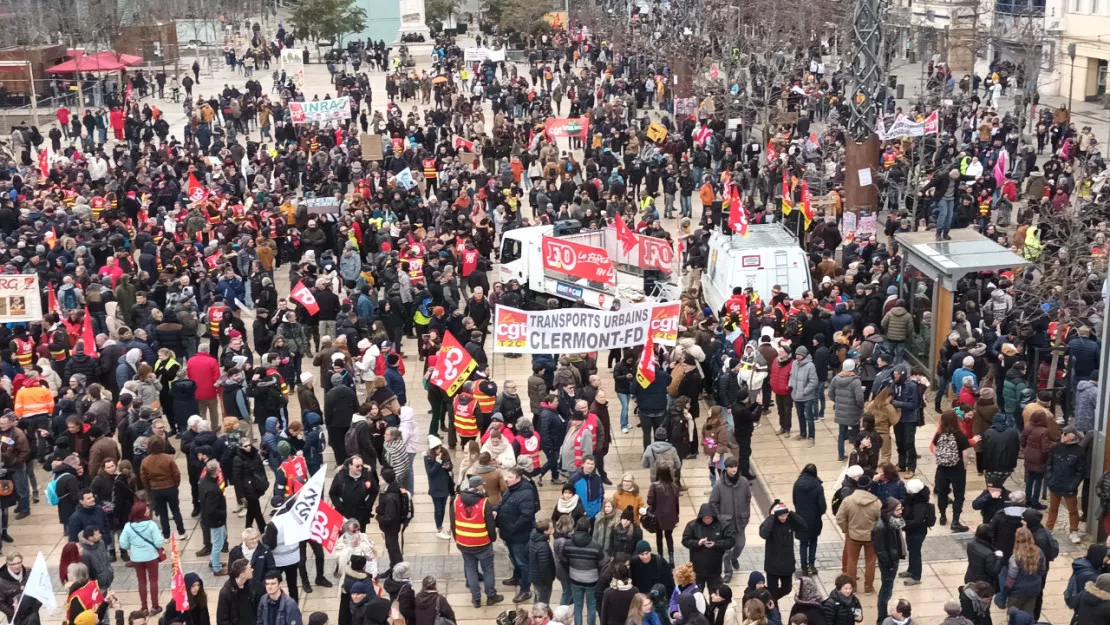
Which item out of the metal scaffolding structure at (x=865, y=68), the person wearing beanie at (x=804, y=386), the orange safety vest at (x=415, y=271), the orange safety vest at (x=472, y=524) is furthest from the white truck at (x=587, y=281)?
the orange safety vest at (x=472, y=524)

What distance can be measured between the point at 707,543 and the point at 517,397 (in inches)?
181

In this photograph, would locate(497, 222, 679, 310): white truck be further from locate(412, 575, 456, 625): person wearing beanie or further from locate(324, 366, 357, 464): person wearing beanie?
locate(412, 575, 456, 625): person wearing beanie

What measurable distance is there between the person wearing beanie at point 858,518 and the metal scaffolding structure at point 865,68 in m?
17.9

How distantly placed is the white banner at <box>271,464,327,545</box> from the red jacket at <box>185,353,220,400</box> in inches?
220

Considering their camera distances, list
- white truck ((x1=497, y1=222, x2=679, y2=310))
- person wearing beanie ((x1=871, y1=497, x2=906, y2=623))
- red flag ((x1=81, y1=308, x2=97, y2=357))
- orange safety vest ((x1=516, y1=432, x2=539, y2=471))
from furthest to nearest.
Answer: white truck ((x1=497, y1=222, x2=679, y2=310)) → red flag ((x1=81, y1=308, x2=97, y2=357)) → orange safety vest ((x1=516, y1=432, x2=539, y2=471)) → person wearing beanie ((x1=871, y1=497, x2=906, y2=623))

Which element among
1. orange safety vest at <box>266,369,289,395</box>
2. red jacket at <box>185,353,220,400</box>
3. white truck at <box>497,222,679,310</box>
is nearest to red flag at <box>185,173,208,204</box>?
white truck at <box>497,222,679,310</box>

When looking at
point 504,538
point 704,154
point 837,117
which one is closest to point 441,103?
point 837,117

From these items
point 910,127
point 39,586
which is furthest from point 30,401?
point 910,127

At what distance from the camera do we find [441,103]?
1981 inches

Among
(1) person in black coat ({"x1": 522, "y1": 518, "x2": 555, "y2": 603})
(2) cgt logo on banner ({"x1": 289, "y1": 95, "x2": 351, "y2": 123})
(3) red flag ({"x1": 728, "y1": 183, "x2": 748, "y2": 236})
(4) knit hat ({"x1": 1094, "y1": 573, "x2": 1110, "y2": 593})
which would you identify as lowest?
(1) person in black coat ({"x1": 522, "y1": 518, "x2": 555, "y2": 603})

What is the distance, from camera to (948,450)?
16.0m

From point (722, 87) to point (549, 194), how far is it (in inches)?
645

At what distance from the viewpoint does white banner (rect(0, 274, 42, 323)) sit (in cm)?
2117

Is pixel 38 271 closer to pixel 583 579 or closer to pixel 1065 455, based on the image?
pixel 583 579
